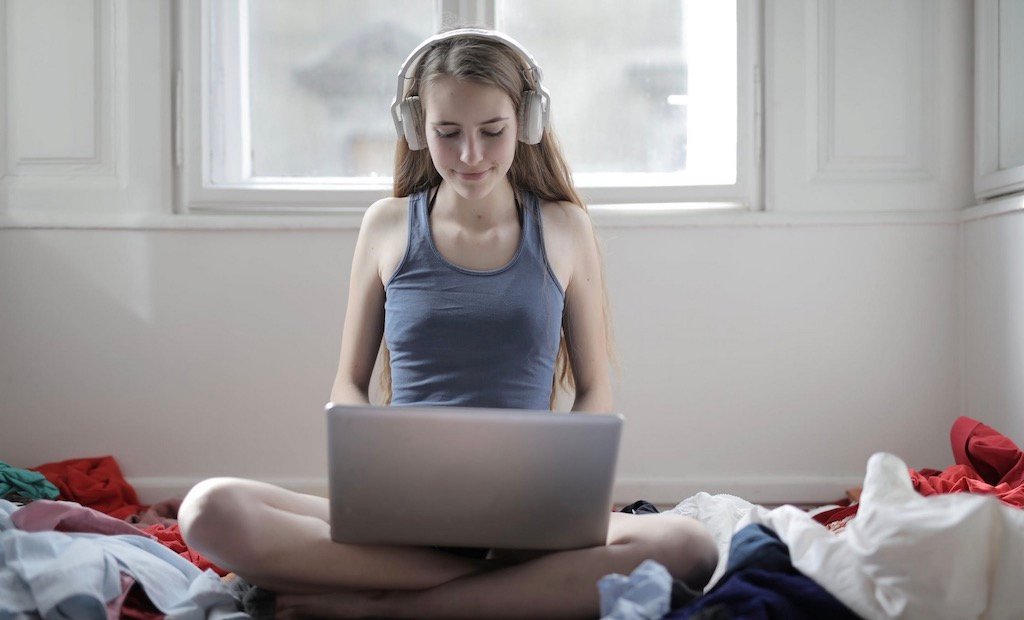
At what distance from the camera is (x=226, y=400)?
246 cm

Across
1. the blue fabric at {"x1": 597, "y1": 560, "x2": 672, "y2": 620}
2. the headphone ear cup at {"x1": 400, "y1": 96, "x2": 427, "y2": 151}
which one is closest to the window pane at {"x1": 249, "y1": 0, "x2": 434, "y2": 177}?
the headphone ear cup at {"x1": 400, "y1": 96, "x2": 427, "y2": 151}

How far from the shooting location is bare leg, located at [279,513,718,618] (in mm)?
1239

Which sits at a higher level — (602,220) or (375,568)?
(602,220)

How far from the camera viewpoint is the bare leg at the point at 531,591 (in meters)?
1.24

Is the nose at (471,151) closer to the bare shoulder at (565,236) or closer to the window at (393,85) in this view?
the bare shoulder at (565,236)

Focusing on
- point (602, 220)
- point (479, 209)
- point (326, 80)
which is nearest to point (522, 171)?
Answer: point (479, 209)

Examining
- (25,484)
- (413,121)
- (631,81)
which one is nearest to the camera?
(413,121)

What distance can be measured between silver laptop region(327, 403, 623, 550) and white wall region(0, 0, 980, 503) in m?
1.34

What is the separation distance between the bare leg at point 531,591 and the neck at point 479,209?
65cm

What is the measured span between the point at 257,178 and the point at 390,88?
0.42 metres

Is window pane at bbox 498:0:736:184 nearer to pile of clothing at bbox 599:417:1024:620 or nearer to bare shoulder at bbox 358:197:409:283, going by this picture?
bare shoulder at bbox 358:197:409:283

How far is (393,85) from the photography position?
2604 mm

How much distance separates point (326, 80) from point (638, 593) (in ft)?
6.06

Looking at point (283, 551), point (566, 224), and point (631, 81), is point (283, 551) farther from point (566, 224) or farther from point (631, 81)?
point (631, 81)
